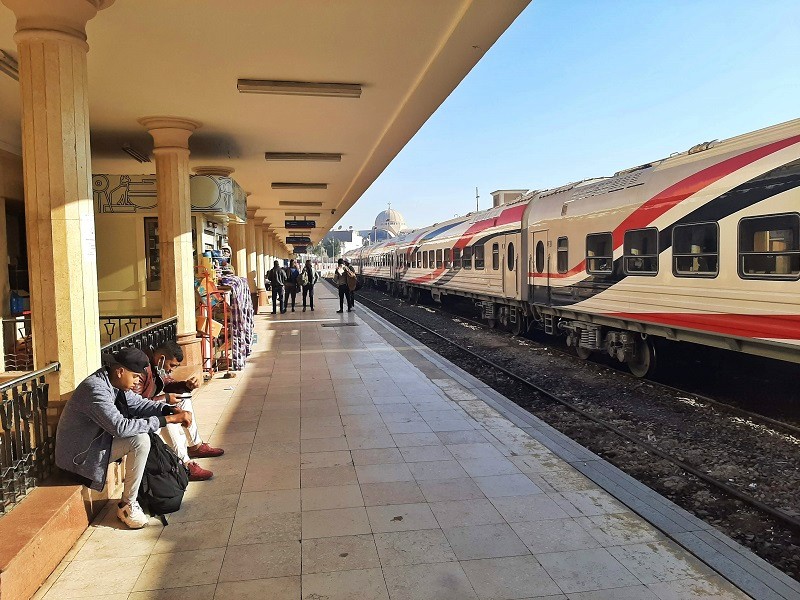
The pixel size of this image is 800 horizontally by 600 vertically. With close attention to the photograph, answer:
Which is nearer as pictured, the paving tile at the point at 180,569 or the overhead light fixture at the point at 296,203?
the paving tile at the point at 180,569

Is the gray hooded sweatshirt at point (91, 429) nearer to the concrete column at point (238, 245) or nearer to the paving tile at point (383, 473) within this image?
the paving tile at point (383, 473)

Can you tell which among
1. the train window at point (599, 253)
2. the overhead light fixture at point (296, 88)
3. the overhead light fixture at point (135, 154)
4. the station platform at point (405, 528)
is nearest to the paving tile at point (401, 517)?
the station platform at point (405, 528)

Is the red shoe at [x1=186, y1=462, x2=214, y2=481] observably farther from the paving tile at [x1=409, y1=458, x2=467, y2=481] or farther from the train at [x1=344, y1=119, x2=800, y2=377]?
the train at [x1=344, y1=119, x2=800, y2=377]

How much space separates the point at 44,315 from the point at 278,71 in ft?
11.4

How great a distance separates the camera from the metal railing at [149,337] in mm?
5405

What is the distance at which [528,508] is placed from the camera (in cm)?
429

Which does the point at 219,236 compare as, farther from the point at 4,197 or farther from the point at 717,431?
the point at 717,431

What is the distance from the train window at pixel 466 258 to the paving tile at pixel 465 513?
13.9 meters

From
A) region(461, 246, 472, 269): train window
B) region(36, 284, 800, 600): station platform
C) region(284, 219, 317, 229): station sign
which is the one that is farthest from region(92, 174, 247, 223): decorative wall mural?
region(461, 246, 472, 269): train window

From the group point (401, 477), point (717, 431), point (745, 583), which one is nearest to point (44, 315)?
point (401, 477)

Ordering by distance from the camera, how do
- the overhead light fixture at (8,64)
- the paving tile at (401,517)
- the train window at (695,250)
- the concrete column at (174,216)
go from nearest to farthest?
the paving tile at (401,517)
the overhead light fixture at (8,64)
the train window at (695,250)
the concrete column at (174,216)

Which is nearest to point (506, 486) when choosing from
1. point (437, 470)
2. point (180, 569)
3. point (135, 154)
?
point (437, 470)

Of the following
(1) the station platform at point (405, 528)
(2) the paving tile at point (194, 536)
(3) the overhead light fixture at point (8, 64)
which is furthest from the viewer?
(3) the overhead light fixture at point (8, 64)

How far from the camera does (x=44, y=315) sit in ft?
14.0
